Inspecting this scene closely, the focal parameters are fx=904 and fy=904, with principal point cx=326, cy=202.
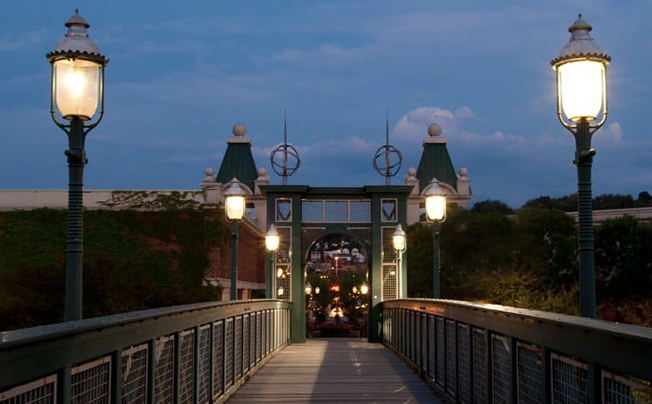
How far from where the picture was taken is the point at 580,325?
17.0ft

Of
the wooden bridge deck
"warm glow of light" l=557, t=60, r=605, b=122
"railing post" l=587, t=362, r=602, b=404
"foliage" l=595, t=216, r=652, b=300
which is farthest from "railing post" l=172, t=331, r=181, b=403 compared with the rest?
"foliage" l=595, t=216, r=652, b=300

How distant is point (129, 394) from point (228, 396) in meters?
4.87

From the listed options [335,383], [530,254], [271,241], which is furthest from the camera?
[530,254]

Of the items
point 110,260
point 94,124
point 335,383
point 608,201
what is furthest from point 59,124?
point 608,201

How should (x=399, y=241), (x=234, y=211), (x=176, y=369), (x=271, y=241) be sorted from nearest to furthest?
(x=176, y=369) < (x=234, y=211) < (x=271, y=241) < (x=399, y=241)

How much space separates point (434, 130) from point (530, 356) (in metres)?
77.7

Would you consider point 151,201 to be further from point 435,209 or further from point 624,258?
point 624,258

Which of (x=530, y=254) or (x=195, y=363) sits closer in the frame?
(x=195, y=363)

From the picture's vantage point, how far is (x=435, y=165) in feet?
270

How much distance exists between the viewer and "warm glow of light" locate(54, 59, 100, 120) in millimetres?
8442

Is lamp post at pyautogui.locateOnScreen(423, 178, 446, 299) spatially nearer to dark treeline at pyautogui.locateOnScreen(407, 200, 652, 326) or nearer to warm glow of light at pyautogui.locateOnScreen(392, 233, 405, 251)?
warm glow of light at pyautogui.locateOnScreen(392, 233, 405, 251)

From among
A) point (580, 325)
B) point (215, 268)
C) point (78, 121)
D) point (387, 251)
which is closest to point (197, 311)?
point (78, 121)

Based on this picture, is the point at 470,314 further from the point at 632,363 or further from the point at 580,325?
the point at 632,363

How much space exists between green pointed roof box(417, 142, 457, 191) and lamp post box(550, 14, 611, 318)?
72945mm
